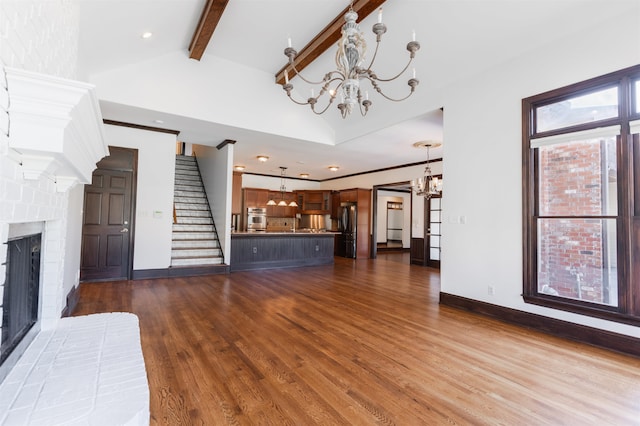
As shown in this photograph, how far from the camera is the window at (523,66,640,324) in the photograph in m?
2.87

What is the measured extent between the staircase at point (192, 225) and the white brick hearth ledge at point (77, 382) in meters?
4.35

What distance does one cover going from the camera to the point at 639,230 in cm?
280

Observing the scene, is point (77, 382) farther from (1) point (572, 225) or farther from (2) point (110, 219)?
(2) point (110, 219)

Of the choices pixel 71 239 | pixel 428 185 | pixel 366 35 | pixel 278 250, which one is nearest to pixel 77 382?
pixel 71 239

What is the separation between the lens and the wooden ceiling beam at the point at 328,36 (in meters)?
3.61

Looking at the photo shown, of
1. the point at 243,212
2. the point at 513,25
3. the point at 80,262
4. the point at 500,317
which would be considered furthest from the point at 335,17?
the point at 243,212

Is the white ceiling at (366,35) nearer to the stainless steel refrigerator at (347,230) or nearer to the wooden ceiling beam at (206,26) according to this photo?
the wooden ceiling beam at (206,26)

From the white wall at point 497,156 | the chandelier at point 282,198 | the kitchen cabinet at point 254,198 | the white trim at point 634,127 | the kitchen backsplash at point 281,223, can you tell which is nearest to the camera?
the white trim at point 634,127

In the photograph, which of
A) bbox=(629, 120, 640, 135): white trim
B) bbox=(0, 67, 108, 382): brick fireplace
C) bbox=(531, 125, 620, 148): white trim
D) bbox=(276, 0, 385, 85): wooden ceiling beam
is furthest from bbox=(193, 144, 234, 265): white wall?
bbox=(629, 120, 640, 135): white trim

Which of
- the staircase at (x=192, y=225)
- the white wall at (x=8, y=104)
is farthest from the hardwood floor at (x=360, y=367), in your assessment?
the staircase at (x=192, y=225)

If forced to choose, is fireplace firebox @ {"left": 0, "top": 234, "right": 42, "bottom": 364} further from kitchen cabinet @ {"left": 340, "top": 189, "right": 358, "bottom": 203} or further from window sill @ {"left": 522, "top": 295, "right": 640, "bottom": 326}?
kitchen cabinet @ {"left": 340, "top": 189, "right": 358, "bottom": 203}

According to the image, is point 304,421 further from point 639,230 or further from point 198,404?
point 639,230

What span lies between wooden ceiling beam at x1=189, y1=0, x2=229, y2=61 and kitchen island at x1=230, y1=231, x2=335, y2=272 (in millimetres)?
3715

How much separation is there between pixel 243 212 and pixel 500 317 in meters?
8.54
